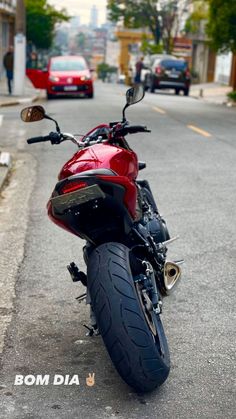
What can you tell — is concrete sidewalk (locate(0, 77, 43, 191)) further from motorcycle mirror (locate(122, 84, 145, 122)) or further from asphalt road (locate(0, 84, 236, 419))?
motorcycle mirror (locate(122, 84, 145, 122))

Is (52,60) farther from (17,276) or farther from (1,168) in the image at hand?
(17,276)

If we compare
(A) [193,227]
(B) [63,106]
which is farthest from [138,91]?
(B) [63,106]

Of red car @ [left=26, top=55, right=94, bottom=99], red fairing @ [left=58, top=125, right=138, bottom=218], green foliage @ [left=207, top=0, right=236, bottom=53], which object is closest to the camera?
red fairing @ [left=58, top=125, right=138, bottom=218]

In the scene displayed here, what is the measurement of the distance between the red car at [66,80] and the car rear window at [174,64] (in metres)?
10.2

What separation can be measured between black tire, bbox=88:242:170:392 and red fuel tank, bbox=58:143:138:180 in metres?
0.47

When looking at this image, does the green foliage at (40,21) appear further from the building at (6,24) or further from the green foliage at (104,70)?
the green foliage at (104,70)

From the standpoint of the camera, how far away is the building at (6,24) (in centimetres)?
4085

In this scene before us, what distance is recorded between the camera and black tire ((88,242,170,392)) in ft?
12.1

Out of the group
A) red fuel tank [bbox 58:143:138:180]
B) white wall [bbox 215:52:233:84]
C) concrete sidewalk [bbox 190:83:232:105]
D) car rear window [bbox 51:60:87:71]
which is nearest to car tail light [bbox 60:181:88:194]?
red fuel tank [bbox 58:143:138:180]

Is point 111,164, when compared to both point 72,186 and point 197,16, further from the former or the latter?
point 197,16

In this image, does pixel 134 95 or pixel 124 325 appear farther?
pixel 134 95

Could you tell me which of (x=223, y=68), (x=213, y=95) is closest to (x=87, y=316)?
(x=213, y=95)

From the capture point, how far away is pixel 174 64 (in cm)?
3775

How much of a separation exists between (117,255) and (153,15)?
64331mm
